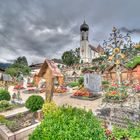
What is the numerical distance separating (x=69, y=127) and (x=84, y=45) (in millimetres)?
78007

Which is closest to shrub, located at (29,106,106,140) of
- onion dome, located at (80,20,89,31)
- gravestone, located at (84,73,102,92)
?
gravestone, located at (84,73,102,92)

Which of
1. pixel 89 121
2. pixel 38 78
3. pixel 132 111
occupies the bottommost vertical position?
pixel 132 111

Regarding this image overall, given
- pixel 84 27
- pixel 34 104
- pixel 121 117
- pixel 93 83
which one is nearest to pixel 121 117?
pixel 121 117

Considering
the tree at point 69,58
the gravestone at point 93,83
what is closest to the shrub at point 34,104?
the gravestone at point 93,83

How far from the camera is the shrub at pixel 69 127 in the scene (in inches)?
142

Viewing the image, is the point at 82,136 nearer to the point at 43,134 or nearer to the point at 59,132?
the point at 59,132

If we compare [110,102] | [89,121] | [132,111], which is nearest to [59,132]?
[89,121]

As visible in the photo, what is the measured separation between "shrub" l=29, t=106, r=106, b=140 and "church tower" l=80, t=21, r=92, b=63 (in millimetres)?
75496

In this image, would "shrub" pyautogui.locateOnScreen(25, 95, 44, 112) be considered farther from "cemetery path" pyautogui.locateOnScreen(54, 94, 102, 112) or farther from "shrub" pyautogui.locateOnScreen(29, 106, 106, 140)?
"shrub" pyautogui.locateOnScreen(29, 106, 106, 140)

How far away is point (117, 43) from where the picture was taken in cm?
1302

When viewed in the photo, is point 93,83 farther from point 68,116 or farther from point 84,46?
point 84,46

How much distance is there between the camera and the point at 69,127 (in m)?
3.71

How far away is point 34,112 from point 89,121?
6.64m

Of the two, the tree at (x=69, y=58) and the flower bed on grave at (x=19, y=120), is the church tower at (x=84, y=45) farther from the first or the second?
the flower bed on grave at (x=19, y=120)
